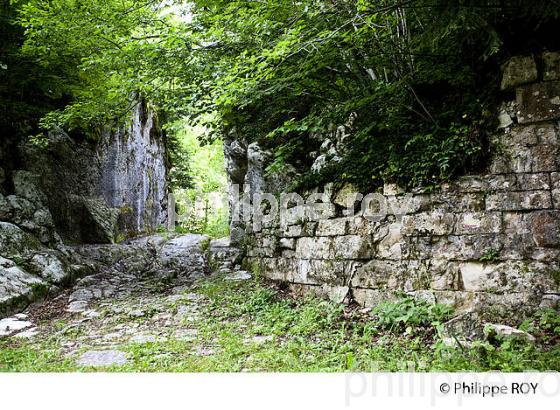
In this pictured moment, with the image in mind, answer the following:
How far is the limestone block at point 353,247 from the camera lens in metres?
4.24

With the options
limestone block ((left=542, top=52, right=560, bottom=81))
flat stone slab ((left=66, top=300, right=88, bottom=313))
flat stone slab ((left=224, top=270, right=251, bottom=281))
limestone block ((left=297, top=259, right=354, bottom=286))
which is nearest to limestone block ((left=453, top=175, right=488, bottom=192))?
limestone block ((left=542, top=52, right=560, bottom=81))

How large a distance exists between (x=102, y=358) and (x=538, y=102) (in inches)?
185

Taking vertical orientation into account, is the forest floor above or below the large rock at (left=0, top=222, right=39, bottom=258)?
below

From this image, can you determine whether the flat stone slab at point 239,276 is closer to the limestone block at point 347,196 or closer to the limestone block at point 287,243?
the limestone block at point 287,243

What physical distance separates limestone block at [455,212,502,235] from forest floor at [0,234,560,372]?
0.88 m

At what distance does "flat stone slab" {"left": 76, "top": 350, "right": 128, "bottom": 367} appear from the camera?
3024 mm

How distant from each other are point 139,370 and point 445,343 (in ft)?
8.25

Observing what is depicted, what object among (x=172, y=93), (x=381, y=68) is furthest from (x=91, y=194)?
(x=381, y=68)

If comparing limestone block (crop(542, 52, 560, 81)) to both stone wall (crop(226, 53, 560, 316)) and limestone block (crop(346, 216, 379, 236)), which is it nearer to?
stone wall (crop(226, 53, 560, 316))

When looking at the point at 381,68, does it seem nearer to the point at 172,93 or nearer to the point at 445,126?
the point at 445,126

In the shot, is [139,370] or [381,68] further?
[381,68]

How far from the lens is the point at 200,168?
18.1 meters

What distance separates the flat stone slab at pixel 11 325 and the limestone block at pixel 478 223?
5.18 meters

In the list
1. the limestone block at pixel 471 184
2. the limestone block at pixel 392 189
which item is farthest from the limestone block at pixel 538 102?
the limestone block at pixel 392 189
